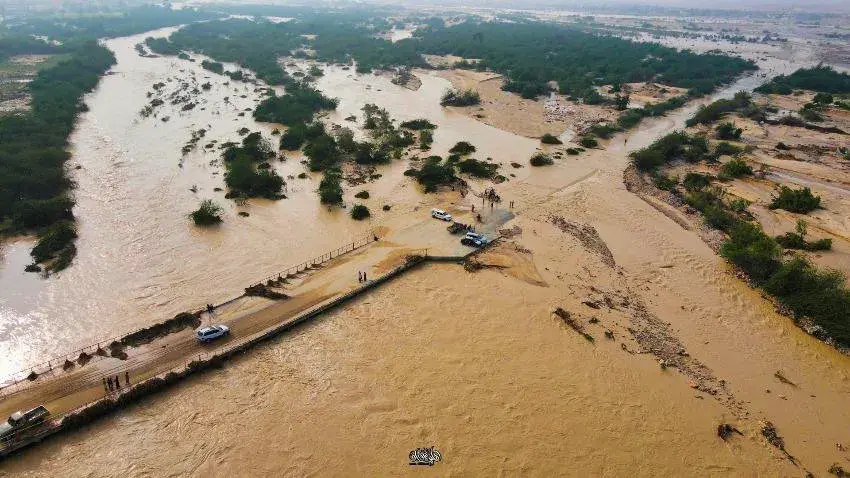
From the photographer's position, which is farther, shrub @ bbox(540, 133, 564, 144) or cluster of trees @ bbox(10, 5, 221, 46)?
cluster of trees @ bbox(10, 5, 221, 46)

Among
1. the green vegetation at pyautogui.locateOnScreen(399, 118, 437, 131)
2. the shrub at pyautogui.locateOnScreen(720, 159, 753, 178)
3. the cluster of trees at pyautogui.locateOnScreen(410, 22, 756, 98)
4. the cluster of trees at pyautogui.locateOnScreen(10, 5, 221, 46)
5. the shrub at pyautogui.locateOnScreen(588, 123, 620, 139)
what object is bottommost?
the shrub at pyautogui.locateOnScreen(720, 159, 753, 178)

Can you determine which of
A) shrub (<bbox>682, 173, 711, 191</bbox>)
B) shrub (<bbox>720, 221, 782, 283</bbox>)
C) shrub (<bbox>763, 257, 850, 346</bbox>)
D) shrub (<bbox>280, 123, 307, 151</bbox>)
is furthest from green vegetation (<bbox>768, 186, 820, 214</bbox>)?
shrub (<bbox>280, 123, 307, 151</bbox>)

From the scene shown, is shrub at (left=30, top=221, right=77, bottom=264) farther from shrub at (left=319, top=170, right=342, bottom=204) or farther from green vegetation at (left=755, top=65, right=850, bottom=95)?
green vegetation at (left=755, top=65, right=850, bottom=95)

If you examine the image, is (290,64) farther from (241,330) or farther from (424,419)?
(424,419)

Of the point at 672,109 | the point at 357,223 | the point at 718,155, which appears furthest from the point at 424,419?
the point at 672,109

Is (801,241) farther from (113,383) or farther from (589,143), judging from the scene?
(113,383)

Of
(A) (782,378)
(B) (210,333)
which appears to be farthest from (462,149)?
(A) (782,378)

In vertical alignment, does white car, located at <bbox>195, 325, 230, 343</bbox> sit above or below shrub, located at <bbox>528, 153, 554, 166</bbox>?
below
